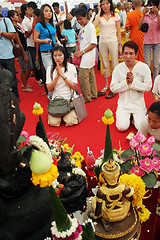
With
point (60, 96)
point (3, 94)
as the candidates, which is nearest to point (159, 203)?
point (3, 94)

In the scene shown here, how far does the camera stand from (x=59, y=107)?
3.10m

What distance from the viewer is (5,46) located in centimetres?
359

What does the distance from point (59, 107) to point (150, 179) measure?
201 centimetres

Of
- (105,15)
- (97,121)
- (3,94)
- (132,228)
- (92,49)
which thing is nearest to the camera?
(3,94)

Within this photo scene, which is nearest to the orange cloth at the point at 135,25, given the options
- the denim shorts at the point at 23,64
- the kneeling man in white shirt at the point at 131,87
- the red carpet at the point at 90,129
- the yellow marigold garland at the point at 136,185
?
the red carpet at the point at 90,129

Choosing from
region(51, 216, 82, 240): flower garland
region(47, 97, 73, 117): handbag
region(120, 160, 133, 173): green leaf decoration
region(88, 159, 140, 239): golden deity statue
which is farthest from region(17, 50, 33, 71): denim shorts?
region(51, 216, 82, 240): flower garland

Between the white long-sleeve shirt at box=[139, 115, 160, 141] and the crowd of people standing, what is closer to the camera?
the white long-sleeve shirt at box=[139, 115, 160, 141]

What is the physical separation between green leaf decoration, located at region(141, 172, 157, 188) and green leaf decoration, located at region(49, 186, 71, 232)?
0.56 meters

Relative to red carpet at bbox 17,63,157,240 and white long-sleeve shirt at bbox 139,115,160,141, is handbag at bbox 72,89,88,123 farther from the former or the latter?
white long-sleeve shirt at bbox 139,115,160,141

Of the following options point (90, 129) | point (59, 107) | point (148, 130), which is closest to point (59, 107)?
point (59, 107)

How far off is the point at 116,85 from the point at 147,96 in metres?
1.05

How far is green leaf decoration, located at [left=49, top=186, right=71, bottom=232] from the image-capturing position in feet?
2.67

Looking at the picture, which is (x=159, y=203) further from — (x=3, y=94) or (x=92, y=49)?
(x=92, y=49)

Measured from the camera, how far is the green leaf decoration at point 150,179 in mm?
1249
